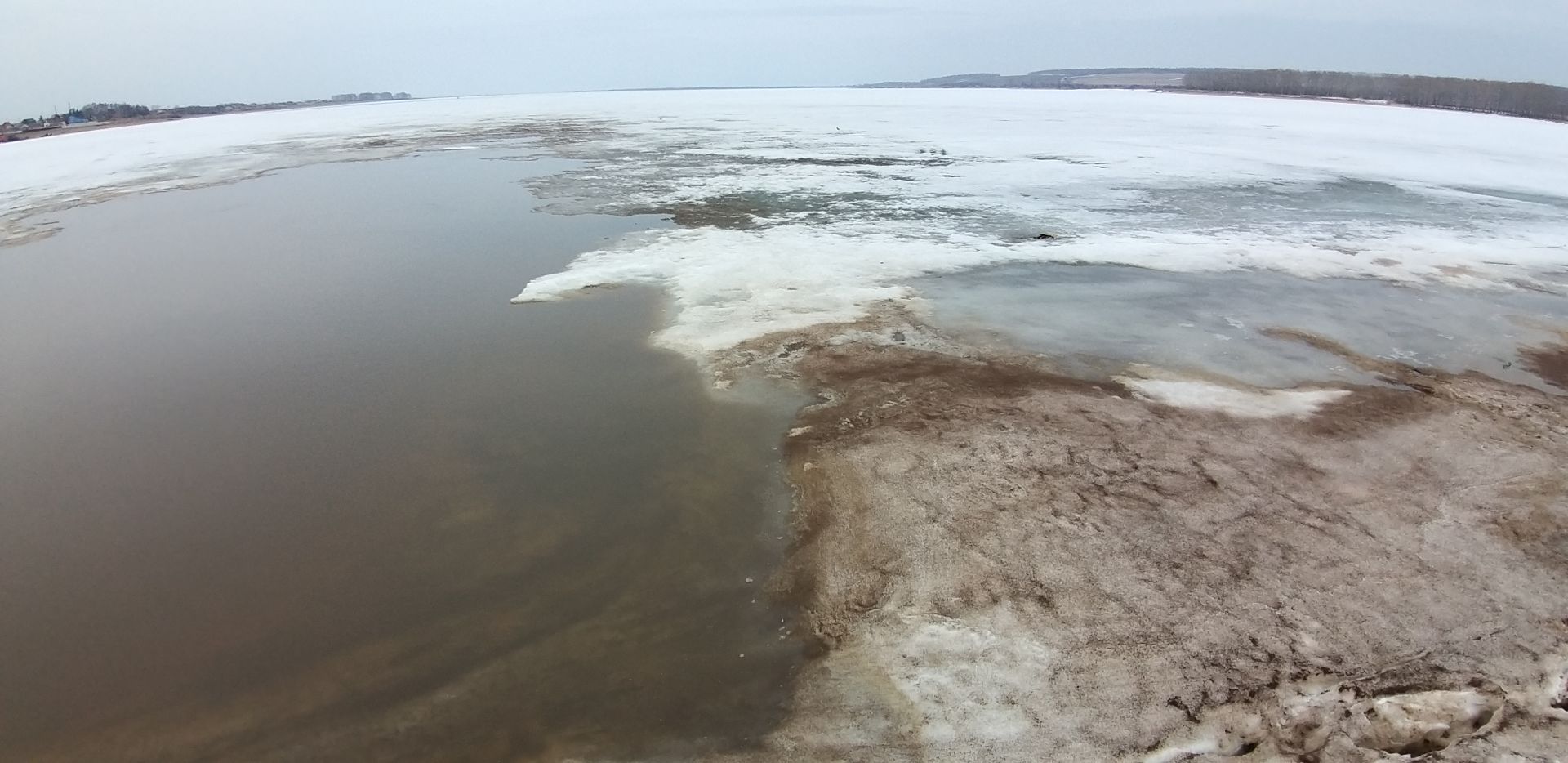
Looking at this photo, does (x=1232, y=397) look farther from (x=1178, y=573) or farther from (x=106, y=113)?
(x=106, y=113)

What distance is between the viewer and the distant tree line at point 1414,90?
54.0m

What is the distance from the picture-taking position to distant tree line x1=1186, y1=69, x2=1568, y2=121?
54.0 meters

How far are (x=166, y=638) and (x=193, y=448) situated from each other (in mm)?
A: 2407

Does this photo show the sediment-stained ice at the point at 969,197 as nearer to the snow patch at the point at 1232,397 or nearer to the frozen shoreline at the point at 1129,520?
the frozen shoreline at the point at 1129,520

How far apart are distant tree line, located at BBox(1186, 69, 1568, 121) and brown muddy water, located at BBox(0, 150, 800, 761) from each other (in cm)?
6723

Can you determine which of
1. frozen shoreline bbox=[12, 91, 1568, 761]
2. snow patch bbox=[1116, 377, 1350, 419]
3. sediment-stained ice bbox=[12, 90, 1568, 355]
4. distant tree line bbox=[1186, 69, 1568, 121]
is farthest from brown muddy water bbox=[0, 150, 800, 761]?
distant tree line bbox=[1186, 69, 1568, 121]

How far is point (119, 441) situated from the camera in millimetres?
5734

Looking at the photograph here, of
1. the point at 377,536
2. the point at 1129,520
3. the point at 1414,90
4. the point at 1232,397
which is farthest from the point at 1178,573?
the point at 1414,90

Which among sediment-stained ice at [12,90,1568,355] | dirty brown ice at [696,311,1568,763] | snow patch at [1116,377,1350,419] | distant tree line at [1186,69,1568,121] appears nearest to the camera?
dirty brown ice at [696,311,1568,763]

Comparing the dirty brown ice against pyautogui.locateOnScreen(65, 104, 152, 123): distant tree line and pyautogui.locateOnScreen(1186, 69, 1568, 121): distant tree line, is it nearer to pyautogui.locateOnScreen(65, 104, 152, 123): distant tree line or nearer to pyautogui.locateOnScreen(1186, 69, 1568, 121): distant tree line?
pyautogui.locateOnScreen(1186, 69, 1568, 121): distant tree line

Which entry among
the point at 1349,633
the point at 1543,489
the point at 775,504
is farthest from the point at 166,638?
the point at 1543,489

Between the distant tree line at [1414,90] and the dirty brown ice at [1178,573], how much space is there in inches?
2511

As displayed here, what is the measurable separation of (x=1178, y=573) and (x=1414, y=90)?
88.6 metres

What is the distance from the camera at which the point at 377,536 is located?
4539mm
